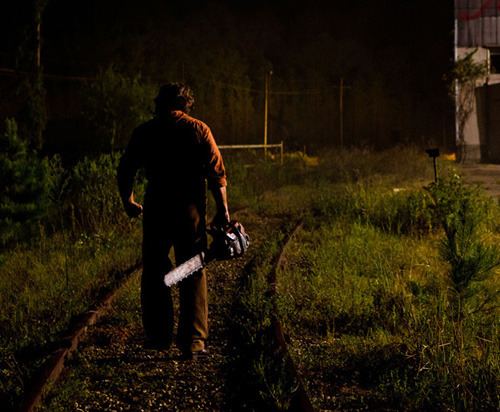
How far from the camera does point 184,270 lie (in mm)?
3811

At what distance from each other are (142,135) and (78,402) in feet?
6.87

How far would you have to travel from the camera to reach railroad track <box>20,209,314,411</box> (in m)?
3.73

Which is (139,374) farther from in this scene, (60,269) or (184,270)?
(60,269)

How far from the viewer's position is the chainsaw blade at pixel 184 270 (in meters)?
3.57

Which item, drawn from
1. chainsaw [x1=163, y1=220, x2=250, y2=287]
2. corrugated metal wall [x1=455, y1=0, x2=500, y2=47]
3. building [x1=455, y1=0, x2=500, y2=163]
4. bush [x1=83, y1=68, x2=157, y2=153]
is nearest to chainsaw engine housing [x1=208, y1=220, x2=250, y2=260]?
chainsaw [x1=163, y1=220, x2=250, y2=287]

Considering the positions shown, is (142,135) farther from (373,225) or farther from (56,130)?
(56,130)

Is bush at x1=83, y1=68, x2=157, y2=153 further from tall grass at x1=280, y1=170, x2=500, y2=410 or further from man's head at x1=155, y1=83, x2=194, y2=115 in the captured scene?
man's head at x1=155, y1=83, x2=194, y2=115

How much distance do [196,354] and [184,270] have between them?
1062 millimetres

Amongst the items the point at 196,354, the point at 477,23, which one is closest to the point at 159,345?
the point at 196,354

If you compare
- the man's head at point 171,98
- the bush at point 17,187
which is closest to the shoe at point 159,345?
the man's head at point 171,98

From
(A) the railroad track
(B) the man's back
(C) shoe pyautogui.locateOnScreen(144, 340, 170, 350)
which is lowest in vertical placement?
(A) the railroad track

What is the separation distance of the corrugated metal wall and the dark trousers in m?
26.2

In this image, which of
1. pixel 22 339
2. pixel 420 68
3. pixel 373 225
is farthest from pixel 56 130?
pixel 420 68

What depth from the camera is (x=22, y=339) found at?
16.1 ft
